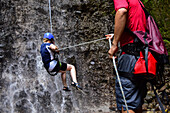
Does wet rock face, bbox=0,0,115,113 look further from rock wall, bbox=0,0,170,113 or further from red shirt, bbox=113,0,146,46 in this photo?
red shirt, bbox=113,0,146,46

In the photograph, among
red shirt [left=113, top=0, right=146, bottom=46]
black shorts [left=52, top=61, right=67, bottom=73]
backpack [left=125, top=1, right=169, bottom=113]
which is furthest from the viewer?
black shorts [left=52, top=61, right=67, bottom=73]

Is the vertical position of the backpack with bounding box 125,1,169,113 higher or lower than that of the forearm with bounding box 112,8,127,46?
lower

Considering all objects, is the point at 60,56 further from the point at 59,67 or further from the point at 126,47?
the point at 126,47

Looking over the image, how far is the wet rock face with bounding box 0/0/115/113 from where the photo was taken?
4398 millimetres

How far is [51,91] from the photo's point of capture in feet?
14.9

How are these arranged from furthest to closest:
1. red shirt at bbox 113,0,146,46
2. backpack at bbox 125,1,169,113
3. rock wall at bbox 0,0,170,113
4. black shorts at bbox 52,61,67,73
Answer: rock wall at bbox 0,0,170,113 < black shorts at bbox 52,61,67,73 < red shirt at bbox 113,0,146,46 < backpack at bbox 125,1,169,113

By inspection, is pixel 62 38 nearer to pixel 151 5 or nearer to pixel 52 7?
pixel 52 7

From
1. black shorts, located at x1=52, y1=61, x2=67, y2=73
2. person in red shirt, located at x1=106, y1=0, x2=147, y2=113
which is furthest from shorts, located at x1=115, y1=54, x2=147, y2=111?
black shorts, located at x1=52, y1=61, x2=67, y2=73

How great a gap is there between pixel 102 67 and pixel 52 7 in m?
2.07

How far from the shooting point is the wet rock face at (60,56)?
440 cm

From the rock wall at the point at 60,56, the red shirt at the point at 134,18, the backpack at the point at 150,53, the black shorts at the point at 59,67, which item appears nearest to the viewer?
the backpack at the point at 150,53

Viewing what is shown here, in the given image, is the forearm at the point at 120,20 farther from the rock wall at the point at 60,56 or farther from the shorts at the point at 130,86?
the rock wall at the point at 60,56

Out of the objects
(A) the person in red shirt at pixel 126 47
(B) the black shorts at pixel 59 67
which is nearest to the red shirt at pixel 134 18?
(A) the person in red shirt at pixel 126 47

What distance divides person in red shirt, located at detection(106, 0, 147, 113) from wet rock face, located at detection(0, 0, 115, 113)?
277cm
